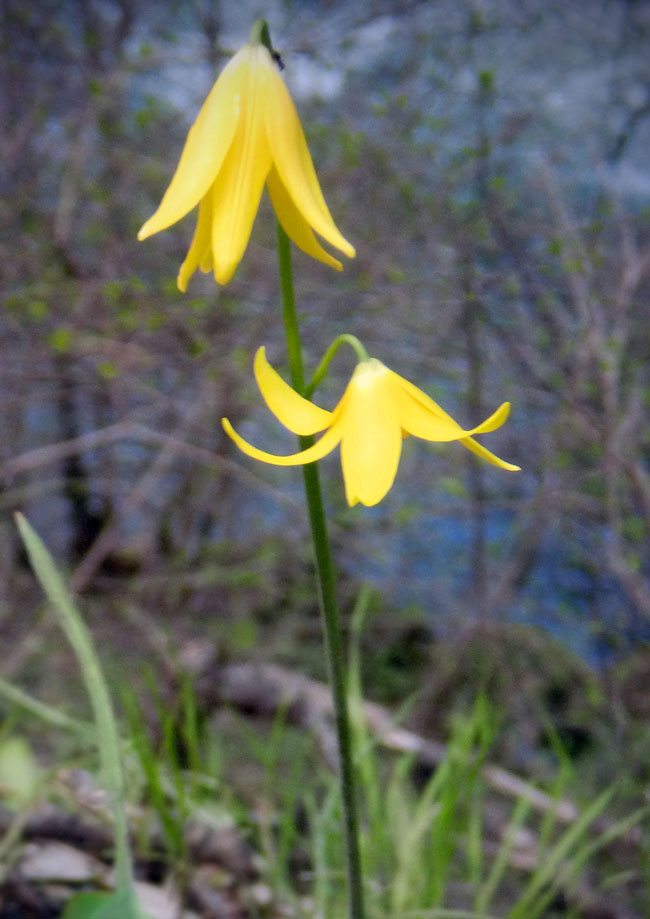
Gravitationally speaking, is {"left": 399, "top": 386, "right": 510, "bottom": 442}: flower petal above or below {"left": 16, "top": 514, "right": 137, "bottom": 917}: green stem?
above

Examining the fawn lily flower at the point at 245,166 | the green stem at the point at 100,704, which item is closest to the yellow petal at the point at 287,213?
the fawn lily flower at the point at 245,166

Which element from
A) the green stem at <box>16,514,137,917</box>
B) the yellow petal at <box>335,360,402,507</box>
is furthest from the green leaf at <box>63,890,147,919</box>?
the yellow petal at <box>335,360,402,507</box>

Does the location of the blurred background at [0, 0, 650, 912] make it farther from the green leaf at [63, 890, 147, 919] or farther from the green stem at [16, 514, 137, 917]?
the green leaf at [63, 890, 147, 919]

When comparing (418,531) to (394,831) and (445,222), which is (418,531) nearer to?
(445,222)

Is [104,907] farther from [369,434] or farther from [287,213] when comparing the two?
[287,213]

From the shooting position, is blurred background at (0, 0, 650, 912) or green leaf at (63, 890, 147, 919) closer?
green leaf at (63, 890, 147, 919)

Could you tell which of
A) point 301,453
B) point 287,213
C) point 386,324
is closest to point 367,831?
point 301,453
